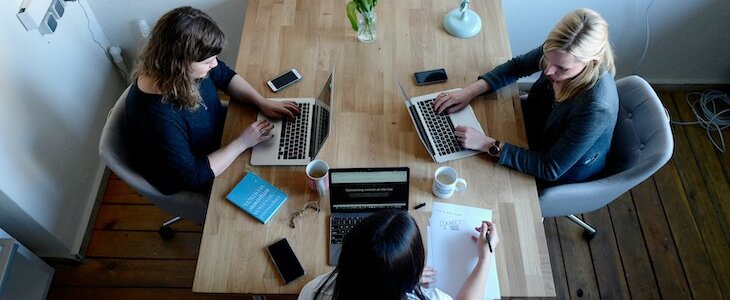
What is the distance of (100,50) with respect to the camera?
102 inches

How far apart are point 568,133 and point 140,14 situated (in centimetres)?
205

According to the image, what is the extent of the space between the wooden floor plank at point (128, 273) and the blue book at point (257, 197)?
2.91ft

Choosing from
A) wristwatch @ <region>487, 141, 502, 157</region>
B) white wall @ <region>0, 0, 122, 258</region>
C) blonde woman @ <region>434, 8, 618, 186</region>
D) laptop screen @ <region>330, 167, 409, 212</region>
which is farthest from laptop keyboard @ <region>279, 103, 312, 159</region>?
white wall @ <region>0, 0, 122, 258</region>

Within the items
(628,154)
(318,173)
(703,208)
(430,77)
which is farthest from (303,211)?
(703,208)

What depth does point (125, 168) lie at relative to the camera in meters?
1.63

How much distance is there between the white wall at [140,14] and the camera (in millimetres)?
2484

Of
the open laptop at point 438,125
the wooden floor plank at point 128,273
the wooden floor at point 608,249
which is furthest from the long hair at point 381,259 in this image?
the wooden floor plank at point 128,273

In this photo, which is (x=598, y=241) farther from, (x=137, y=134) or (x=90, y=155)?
(x=90, y=155)

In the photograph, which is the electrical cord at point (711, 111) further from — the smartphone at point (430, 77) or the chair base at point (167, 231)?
the chair base at point (167, 231)

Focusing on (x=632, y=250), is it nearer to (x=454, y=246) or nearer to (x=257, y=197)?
(x=454, y=246)

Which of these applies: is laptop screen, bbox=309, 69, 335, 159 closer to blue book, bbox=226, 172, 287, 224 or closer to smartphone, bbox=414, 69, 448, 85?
blue book, bbox=226, 172, 287, 224

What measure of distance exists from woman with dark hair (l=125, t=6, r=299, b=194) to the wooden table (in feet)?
0.28

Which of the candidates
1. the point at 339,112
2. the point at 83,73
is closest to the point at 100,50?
the point at 83,73

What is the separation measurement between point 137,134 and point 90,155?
106 centimetres
